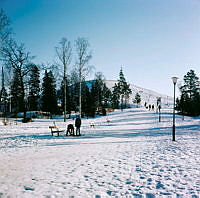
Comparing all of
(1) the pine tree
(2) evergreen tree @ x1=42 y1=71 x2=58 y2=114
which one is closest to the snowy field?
(2) evergreen tree @ x1=42 y1=71 x2=58 y2=114

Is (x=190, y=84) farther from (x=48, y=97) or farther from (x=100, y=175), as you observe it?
(x=100, y=175)

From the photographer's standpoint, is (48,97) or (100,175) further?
(48,97)

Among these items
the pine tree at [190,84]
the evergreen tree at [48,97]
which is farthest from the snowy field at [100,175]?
the pine tree at [190,84]

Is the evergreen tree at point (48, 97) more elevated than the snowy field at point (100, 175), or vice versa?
the evergreen tree at point (48, 97)

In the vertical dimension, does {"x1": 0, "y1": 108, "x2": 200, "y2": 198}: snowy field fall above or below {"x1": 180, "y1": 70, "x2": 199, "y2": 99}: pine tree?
below

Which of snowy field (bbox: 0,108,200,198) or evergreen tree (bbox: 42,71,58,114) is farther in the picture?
evergreen tree (bbox: 42,71,58,114)

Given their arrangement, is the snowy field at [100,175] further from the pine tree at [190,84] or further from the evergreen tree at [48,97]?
the pine tree at [190,84]

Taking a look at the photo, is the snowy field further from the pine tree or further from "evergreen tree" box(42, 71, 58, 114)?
the pine tree

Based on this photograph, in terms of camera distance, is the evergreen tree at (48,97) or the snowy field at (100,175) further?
the evergreen tree at (48,97)

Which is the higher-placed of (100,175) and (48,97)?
(48,97)

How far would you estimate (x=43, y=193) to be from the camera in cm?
371

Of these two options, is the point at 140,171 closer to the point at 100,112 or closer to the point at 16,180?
the point at 16,180

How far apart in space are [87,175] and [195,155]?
5.15m

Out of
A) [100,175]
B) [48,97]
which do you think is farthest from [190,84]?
[100,175]
